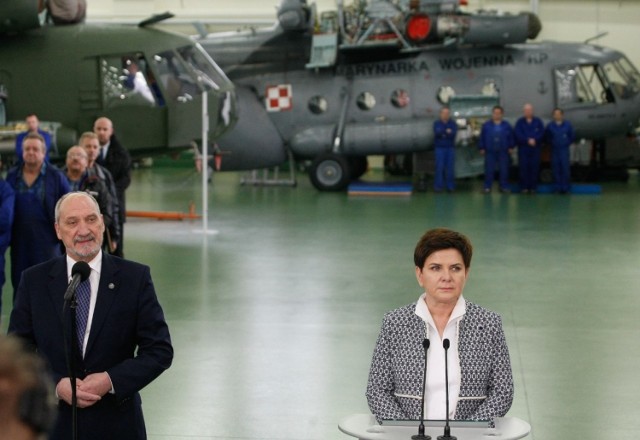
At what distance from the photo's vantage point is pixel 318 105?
19625 mm

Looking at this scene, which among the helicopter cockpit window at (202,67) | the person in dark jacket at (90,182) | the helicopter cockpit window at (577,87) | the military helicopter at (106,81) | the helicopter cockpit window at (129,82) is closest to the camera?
the person in dark jacket at (90,182)

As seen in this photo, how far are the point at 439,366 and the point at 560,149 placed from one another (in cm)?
1584

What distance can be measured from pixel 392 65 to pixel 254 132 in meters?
2.62

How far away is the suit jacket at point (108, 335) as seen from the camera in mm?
3852

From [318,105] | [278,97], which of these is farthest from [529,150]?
[278,97]

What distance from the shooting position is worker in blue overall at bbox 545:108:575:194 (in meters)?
18.8

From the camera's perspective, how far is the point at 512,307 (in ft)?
30.0

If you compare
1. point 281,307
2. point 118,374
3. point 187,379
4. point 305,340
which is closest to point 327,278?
point 281,307

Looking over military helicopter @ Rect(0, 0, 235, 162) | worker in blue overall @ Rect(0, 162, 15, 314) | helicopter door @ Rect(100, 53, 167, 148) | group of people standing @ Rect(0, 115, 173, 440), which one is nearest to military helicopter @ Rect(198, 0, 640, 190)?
military helicopter @ Rect(0, 0, 235, 162)

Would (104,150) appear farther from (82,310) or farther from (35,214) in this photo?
(82,310)

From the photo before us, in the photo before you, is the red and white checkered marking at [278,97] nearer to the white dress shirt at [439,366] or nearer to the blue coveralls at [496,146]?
the blue coveralls at [496,146]

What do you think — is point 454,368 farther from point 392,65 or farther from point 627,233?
point 392,65

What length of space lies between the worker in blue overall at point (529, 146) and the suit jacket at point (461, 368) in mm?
15338

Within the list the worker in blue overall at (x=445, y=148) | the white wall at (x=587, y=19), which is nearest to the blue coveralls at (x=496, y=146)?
the worker in blue overall at (x=445, y=148)
